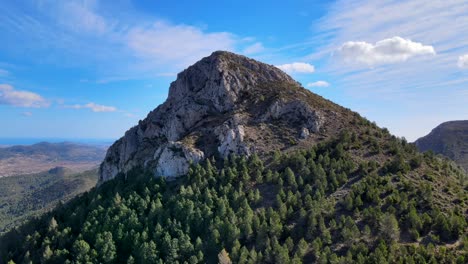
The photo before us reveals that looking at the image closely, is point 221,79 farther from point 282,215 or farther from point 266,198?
point 282,215

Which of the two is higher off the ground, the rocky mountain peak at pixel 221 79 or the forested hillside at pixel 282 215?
the rocky mountain peak at pixel 221 79

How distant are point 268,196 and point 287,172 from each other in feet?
25.7

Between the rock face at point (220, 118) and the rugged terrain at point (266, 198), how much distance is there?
531 mm

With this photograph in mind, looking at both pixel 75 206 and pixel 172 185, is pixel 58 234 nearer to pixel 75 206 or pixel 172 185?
pixel 75 206

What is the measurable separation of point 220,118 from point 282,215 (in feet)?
176

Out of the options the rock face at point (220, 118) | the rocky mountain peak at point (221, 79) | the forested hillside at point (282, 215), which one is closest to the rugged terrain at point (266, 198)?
the forested hillside at point (282, 215)

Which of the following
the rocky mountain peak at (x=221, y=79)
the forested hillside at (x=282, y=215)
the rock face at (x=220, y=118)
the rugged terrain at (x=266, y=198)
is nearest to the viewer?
the forested hillside at (x=282, y=215)

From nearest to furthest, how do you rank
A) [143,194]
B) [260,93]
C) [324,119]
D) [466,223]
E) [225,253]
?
[225,253]
[466,223]
[143,194]
[324,119]
[260,93]

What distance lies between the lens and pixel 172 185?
9188 cm

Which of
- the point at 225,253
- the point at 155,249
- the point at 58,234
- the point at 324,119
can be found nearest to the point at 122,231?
the point at 155,249

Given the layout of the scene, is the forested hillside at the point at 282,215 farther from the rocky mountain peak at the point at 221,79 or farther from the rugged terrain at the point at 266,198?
the rocky mountain peak at the point at 221,79

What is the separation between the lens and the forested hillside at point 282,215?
6144 cm

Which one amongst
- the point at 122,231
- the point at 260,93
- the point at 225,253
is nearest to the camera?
the point at 225,253

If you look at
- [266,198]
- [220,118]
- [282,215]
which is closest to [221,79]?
[220,118]
